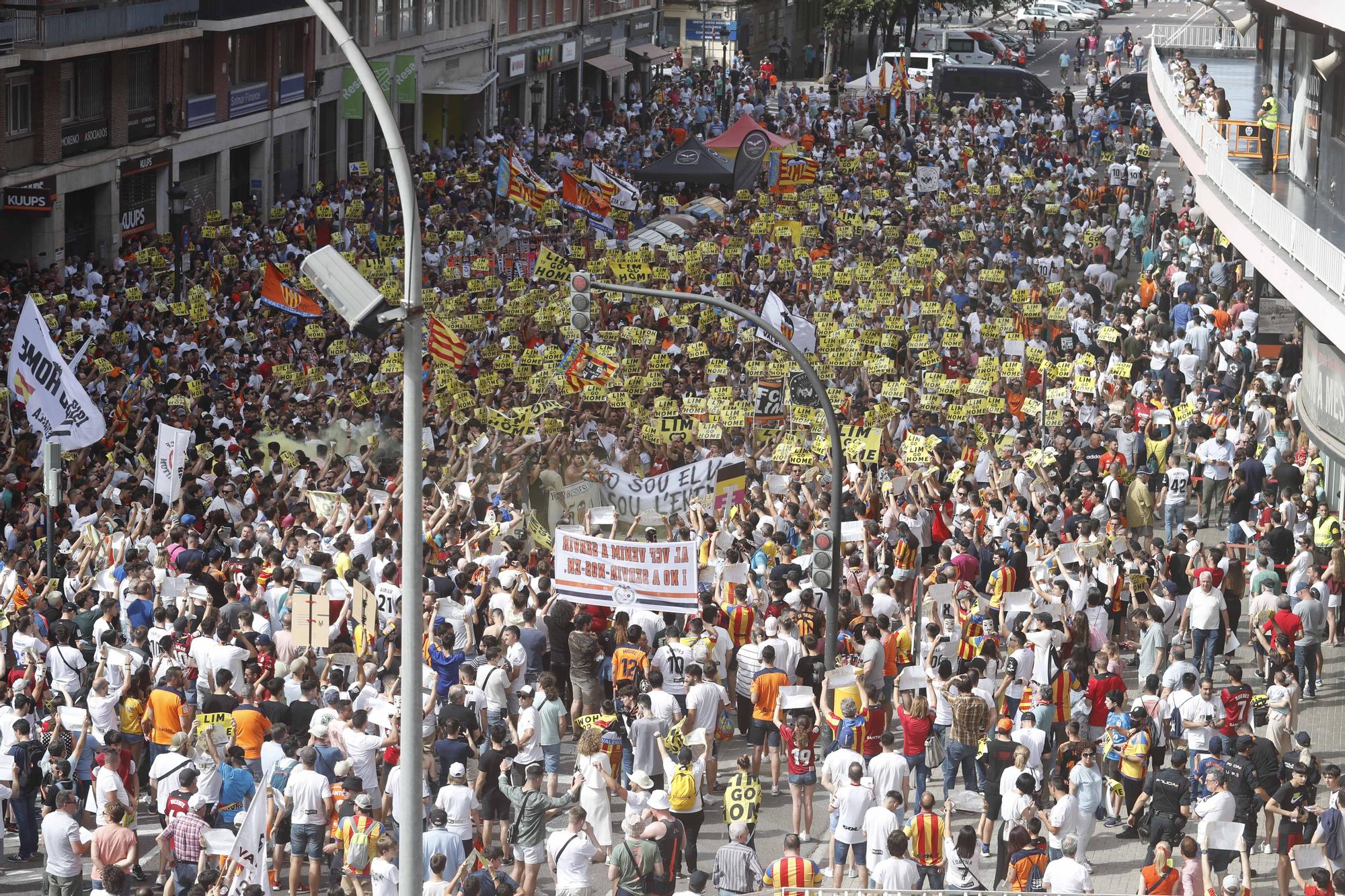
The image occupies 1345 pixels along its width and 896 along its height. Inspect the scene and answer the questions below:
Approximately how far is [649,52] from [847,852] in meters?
63.6

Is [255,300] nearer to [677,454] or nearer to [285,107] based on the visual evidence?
[677,454]

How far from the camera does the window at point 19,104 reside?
36.6 m

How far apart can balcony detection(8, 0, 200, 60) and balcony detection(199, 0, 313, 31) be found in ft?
1.47

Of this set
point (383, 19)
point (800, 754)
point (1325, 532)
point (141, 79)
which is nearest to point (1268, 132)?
point (1325, 532)

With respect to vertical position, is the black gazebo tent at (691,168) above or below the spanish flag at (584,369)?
above

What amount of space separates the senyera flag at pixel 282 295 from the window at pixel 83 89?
41.8ft

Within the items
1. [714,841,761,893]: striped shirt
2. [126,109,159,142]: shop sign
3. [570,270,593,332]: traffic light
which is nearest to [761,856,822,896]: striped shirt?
[714,841,761,893]: striped shirt

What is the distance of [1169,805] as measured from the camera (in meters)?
14.1

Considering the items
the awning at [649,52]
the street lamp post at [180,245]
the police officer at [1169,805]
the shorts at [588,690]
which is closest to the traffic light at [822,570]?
the shorts at [588,690]

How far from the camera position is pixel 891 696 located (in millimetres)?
17141

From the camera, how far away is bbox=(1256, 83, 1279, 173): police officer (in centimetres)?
2875

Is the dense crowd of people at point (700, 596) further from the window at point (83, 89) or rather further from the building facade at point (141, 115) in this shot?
the window at point (83, 89)

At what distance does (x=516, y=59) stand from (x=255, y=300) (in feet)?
111

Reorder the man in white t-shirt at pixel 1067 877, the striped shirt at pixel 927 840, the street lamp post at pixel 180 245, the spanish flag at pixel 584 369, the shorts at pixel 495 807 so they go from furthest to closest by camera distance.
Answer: the street lamp post at pixel 180 245
the spanish flag at pixel 584 369
the shorts at pixel 495 807
the striped shirt at pixel 927 840
the man in white t-shirt at pixel 1067 877
